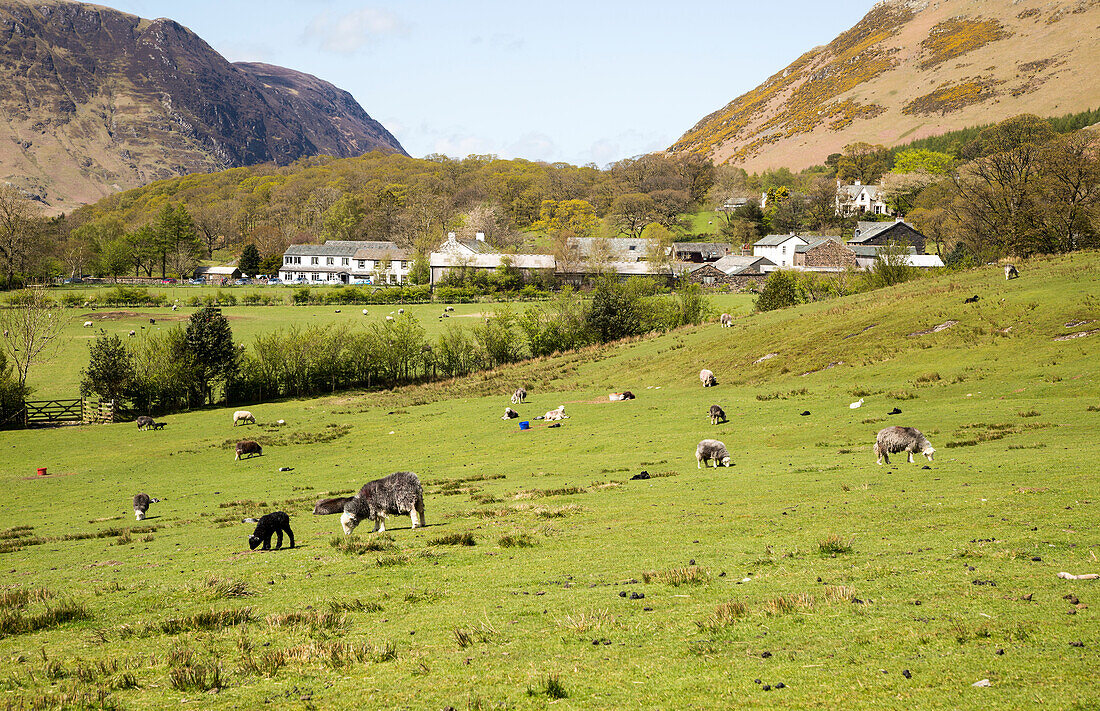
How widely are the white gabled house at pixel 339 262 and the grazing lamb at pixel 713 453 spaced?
515 ft

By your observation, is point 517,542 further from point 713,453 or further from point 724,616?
point 713,453

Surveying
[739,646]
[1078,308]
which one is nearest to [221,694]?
[739,646]

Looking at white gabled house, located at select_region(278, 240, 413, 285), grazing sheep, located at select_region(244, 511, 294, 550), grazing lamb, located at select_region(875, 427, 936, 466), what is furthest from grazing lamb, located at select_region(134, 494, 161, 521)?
white gabled house, located at select_region(278, 240, 413, 285)

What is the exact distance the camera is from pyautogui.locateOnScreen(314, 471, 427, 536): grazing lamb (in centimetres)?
1839

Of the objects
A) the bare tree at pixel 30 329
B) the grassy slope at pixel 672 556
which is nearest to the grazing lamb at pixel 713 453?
the grassy slope at pixel 672 556

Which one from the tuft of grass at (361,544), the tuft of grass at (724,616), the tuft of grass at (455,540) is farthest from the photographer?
the tuft of grass at (455,540)

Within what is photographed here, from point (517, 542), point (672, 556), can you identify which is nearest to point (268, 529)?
point (517, 542)

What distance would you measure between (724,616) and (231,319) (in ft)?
356

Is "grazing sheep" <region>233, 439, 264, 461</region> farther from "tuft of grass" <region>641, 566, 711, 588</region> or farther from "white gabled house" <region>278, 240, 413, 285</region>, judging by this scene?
"white gabled house" <region>278, 240, 413, 285</region>

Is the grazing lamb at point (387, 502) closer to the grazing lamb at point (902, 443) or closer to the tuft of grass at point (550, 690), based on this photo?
the tuft of grass at point (550, 690)

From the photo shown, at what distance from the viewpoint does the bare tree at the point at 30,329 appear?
6662 cm

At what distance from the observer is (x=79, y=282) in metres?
156

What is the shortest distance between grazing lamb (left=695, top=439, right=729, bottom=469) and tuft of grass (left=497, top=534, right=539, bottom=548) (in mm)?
12226

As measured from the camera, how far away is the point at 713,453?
26.2m
